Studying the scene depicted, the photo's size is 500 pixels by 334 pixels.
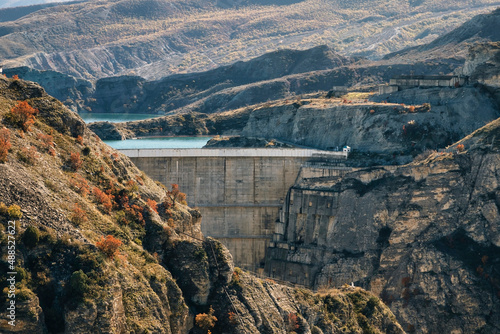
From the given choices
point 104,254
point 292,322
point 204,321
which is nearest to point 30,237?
point 104,254

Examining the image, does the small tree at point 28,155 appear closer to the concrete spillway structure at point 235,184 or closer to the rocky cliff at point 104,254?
the rocky cliff at point 104,254

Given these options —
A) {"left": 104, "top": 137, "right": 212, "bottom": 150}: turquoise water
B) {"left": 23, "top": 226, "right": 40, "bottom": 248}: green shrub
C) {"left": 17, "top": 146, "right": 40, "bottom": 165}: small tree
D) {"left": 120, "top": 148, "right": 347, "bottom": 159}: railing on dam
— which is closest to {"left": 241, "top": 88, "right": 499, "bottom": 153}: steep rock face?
{"left": 120, "top": 148, "right": 347, "bottom": 159}: railing on dam

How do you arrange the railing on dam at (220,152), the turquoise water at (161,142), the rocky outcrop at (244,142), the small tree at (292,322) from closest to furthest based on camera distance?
the small tree at (292,322) < the railing on dam at (220,152) < the rocky outcrop at (244,142) < the turquoise water at (161,142)

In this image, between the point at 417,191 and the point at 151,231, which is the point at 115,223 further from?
the point at 417,191

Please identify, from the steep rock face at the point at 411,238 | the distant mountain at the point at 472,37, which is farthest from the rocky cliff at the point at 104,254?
the distant mountain at the point at 472,37

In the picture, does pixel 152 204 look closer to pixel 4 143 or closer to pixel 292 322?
pixel 292 322

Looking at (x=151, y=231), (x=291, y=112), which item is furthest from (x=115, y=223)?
(x=291, y=112)
